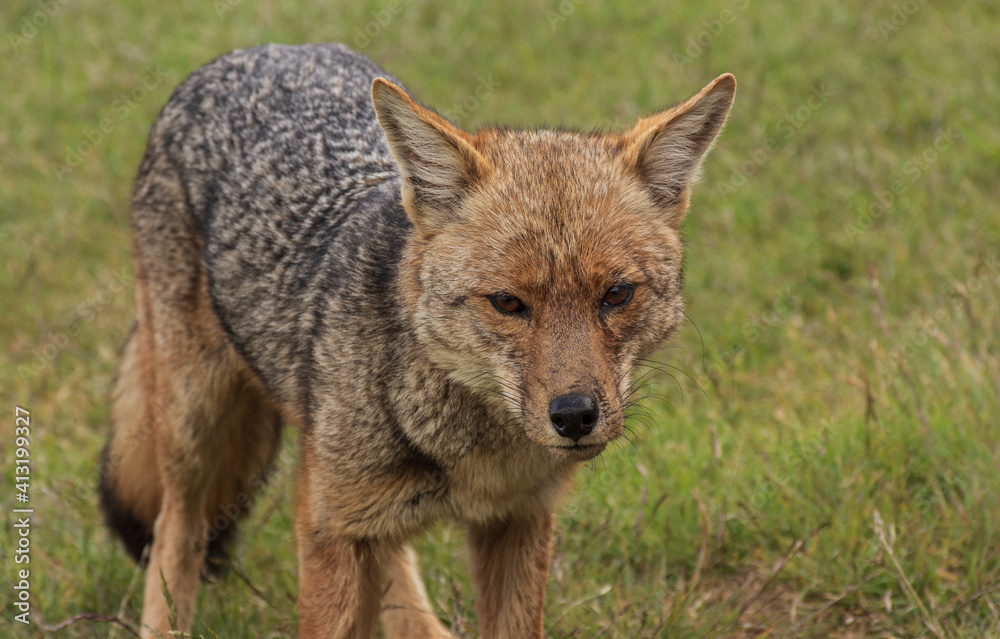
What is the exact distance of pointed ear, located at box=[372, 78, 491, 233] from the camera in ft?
11.1

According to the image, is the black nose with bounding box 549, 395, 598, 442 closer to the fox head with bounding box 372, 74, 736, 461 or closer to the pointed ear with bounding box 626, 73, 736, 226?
the fox head with bounding box 372, 74, 736, 461

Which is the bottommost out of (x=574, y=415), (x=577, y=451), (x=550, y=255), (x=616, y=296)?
(x=577, y=451)

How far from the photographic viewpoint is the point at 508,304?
3.25 meters

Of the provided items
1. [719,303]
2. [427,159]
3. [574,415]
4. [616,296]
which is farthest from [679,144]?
[719,303]

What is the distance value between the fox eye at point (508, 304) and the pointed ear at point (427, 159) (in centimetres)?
40

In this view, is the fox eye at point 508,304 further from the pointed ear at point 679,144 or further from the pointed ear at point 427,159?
the pointed ear at point 679,144

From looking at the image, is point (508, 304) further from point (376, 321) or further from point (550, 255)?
point (376, 321)

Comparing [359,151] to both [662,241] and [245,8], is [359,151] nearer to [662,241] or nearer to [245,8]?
[662,241]

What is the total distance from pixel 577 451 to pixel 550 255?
1.95 ft

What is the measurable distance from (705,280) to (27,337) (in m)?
4.40

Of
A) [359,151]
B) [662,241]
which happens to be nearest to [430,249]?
[662,241]

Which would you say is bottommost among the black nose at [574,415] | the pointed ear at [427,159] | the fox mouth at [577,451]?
the fox mouth at [577,451]

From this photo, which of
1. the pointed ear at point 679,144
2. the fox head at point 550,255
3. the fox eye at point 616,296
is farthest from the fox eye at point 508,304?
the pointed ear at point 679,144

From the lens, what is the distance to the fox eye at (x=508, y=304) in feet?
10.6
